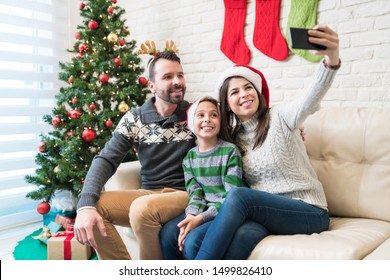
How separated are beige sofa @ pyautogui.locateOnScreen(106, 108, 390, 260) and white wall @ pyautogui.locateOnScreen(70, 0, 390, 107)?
374 mm

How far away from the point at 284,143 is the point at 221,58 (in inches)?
50.6

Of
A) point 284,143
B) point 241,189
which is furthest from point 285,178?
point 241,189

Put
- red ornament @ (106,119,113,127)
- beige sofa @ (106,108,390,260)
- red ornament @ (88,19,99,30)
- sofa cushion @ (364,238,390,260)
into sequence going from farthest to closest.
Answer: red ornament @ (88,19,99,30)
red ornament @ (106,119,113,127)
beige sofa @ (106,108,390,260)
sofa cushion @ (364,238,390,260)

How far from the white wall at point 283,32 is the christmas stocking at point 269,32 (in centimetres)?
5

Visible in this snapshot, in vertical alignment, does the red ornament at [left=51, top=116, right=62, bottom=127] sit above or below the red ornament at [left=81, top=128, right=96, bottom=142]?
above

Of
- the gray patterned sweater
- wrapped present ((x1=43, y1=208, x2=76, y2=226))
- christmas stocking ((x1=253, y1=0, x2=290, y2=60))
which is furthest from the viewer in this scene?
wrapped present ((x1=43, y1=208, x2=76, y2=226))

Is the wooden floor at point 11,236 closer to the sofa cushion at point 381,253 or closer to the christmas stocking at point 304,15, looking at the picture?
the sofa cushion at point 381,253

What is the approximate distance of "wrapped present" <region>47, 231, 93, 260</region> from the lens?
2.11 metres

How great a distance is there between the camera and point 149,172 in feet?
6.04

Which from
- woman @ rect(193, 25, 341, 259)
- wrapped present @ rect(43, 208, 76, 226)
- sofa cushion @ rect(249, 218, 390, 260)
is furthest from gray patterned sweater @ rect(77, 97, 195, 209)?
wrapped present @ rect(43, 208, 76, 226)

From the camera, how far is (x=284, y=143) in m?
1.51

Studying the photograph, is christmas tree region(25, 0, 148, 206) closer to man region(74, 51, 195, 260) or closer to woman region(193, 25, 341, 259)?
man region(74, 51, 195, 260)

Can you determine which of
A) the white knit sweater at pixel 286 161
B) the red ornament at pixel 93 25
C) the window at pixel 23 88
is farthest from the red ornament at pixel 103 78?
the white knit sweater at pixel 286 161
